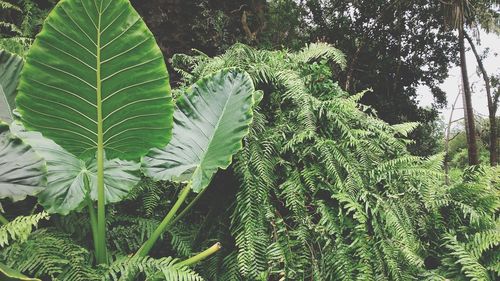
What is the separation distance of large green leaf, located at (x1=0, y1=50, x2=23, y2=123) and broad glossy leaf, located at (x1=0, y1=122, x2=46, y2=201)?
50 cm

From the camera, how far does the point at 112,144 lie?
131 cm

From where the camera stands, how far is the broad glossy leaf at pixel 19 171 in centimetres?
114

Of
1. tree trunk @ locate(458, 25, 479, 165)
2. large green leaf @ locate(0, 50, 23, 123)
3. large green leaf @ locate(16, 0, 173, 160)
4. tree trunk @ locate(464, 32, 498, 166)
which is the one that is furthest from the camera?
tree trunk @ locate(464, 32, 498, 166)

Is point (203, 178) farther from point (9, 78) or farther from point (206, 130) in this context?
point (9, 78)

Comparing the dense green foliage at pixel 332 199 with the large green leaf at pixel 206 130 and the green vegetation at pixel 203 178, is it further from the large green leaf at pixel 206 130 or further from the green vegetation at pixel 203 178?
the large green leaf at pixel 206 130

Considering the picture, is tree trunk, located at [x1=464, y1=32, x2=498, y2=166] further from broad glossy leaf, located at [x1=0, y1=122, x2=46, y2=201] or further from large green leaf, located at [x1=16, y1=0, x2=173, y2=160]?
broad glossy leaf, located at [x1=0, y1=122, x2=46, y2=201]

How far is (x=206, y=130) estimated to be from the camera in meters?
1.67

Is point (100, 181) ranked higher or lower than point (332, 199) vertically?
higher

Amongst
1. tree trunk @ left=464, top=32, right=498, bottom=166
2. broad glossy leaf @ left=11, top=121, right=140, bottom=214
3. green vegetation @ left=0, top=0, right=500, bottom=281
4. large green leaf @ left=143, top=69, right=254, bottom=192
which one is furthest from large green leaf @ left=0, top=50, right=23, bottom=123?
tree trunk @ left=464, top=32, right=498, bottom=166

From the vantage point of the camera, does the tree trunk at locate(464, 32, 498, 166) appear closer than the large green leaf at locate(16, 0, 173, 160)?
No

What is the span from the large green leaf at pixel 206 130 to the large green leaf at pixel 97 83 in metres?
0.22

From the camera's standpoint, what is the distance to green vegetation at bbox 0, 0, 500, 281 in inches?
45.8

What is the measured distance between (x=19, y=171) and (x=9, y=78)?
661 mm

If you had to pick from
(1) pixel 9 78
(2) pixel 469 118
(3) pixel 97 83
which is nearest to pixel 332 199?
(3) pixel 97 83
